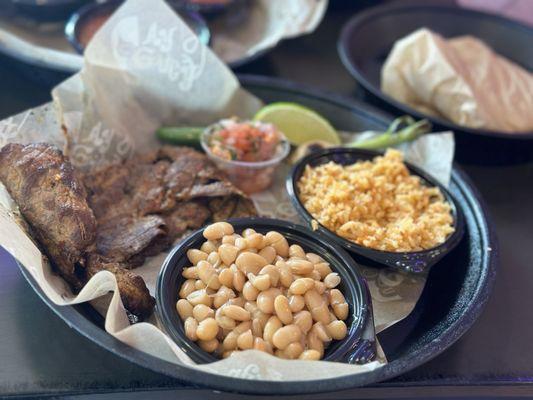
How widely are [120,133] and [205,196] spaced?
23.0 inches

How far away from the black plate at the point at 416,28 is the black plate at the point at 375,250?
47 centimetres

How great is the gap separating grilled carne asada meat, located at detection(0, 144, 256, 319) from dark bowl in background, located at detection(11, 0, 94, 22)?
1383 mm

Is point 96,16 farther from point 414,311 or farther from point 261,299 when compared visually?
point 414,311

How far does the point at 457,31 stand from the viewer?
403cm

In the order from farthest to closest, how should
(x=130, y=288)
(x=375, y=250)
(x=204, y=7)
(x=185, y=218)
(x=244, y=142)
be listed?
(x=204, y=7), (x=244, y=142), (x=185, y=218), (x=375, y=250), (x=130, y=288)

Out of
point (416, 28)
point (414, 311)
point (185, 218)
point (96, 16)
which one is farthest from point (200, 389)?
point (416, 28)

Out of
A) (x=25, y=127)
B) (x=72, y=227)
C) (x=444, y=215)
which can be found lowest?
(x=444, y=215)

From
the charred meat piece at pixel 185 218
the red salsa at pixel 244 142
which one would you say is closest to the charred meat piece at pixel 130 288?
the charred meat piece at pixel 185 218

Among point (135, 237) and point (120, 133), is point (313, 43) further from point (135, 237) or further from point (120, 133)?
point (135, 237)

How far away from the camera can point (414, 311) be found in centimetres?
211

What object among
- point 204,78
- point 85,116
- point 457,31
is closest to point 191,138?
point 204,78

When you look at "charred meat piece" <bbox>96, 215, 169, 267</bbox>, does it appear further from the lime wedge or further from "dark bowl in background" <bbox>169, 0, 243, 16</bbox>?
"dark bowl in background" <bbox>169, 0, 243, 16</bbox>

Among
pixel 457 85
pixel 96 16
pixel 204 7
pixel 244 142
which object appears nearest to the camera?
pixel 244 142

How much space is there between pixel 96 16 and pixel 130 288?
210 cm
